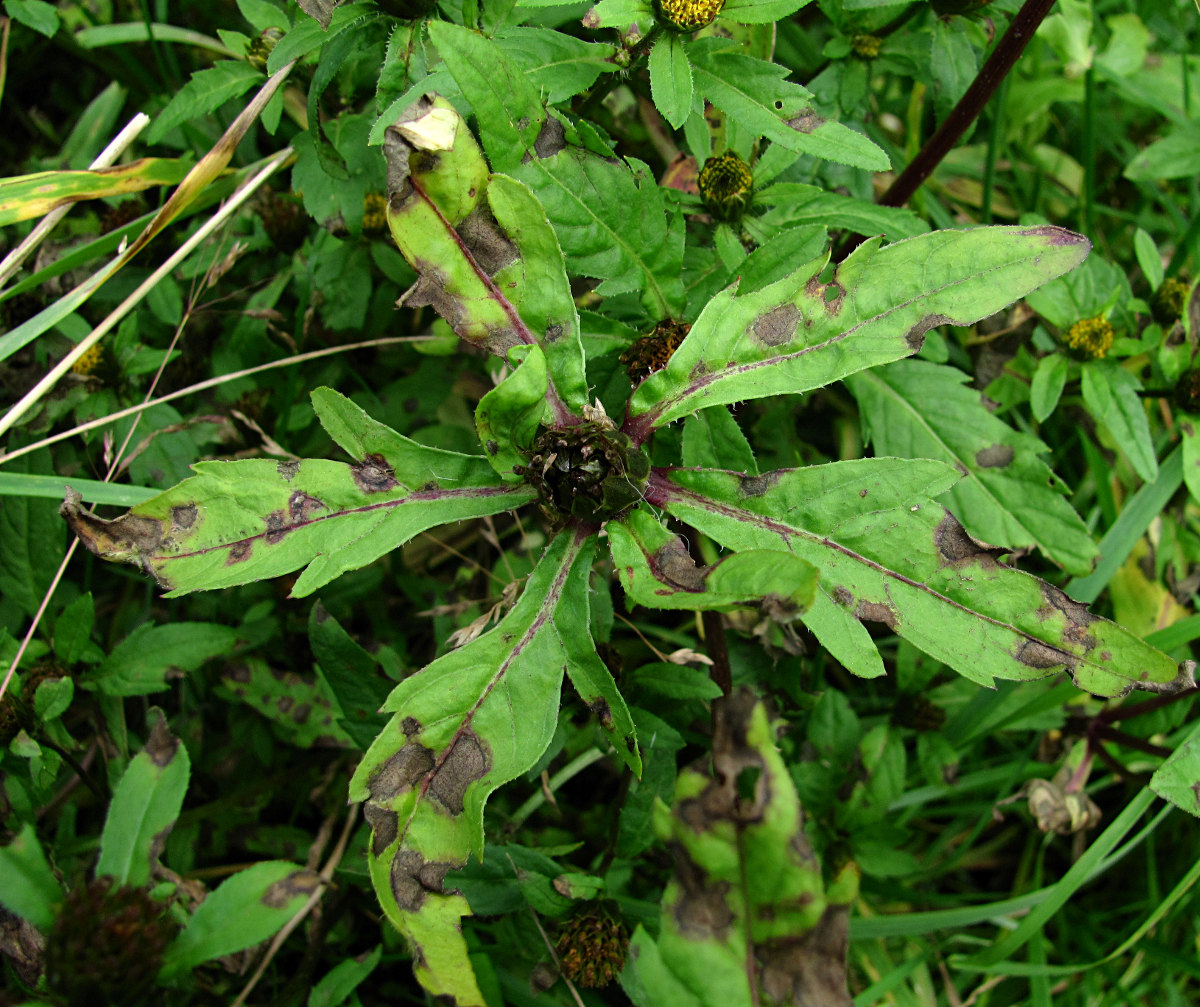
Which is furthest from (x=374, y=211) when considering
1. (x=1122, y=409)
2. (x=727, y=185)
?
(x=1122, y=409)

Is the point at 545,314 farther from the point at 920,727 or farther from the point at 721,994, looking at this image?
the point at 920,727

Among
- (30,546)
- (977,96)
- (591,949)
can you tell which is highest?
(977,96)

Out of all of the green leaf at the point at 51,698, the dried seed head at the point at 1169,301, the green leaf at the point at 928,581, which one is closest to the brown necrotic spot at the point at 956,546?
the green leaf at the point at 928,581

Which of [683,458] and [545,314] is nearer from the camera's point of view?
[545,314]

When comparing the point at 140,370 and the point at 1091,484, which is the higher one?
the point at 140,370

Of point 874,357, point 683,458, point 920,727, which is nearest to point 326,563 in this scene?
point 683,458

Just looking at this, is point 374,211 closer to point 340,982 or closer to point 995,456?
point 995,456

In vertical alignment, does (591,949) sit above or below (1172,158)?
below
